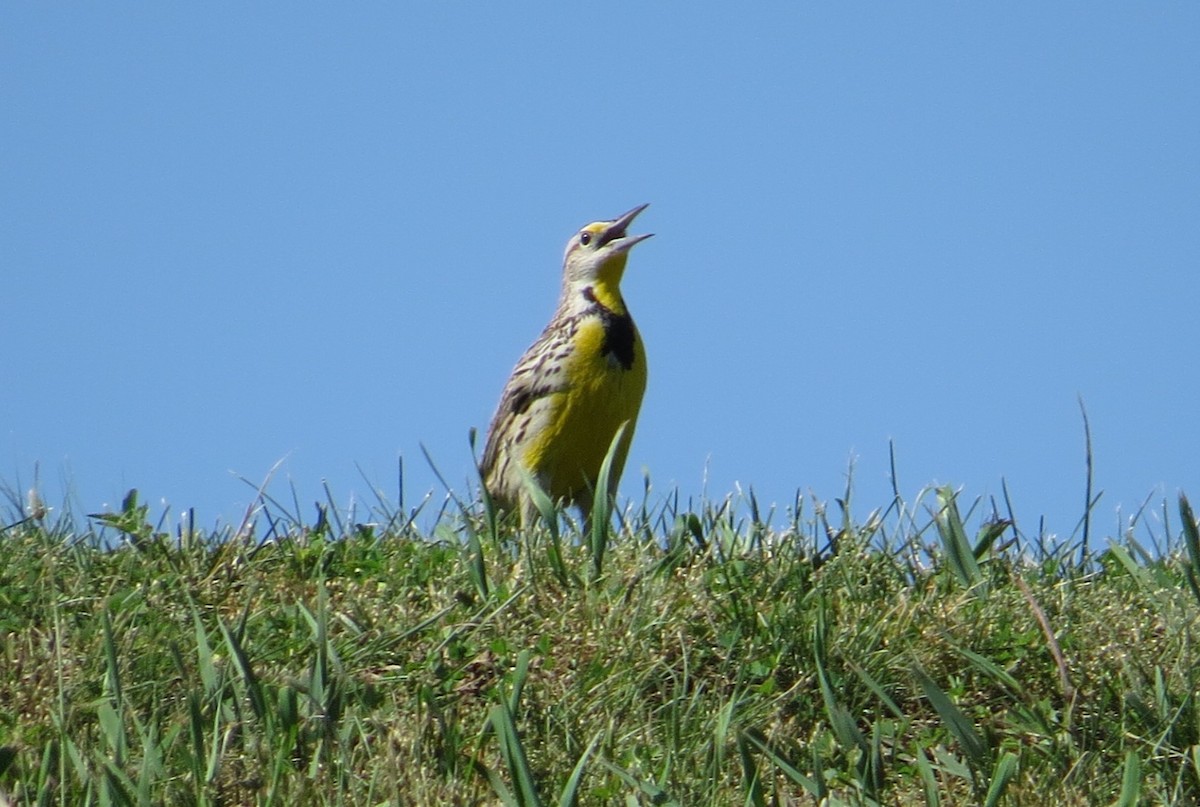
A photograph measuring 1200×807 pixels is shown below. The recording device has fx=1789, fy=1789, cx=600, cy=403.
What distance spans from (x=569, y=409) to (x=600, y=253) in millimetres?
1233

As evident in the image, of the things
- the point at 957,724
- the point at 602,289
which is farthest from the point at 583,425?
the point at 957,724

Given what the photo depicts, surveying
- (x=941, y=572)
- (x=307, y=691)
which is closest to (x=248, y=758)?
(x=307, y=691)

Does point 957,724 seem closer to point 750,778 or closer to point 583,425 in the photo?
point 750,778

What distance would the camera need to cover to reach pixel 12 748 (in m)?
3.89

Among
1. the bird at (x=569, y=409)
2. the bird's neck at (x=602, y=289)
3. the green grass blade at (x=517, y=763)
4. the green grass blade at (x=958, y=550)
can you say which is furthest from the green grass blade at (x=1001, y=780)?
the bird's neck at (x=602, y=289)

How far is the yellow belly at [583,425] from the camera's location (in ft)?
25.9

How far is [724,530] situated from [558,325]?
3.27 meters

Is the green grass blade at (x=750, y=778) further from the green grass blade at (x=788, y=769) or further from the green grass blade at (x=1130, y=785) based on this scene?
the green grass blade at (x=1130, y=785)

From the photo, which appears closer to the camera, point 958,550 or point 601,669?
point 601,669

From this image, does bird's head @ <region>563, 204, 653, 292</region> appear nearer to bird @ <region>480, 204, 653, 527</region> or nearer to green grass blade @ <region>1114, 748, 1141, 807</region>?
bird @ <region>480, 204, 653, 527</region>

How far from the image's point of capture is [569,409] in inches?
312

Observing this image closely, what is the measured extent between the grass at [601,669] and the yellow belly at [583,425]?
7.61ft

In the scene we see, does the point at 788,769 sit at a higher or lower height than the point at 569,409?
lower

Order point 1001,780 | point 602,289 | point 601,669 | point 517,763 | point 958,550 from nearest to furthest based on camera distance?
point 517,763
point 1001,780
point 601,669
point 958,550
point 602,289
